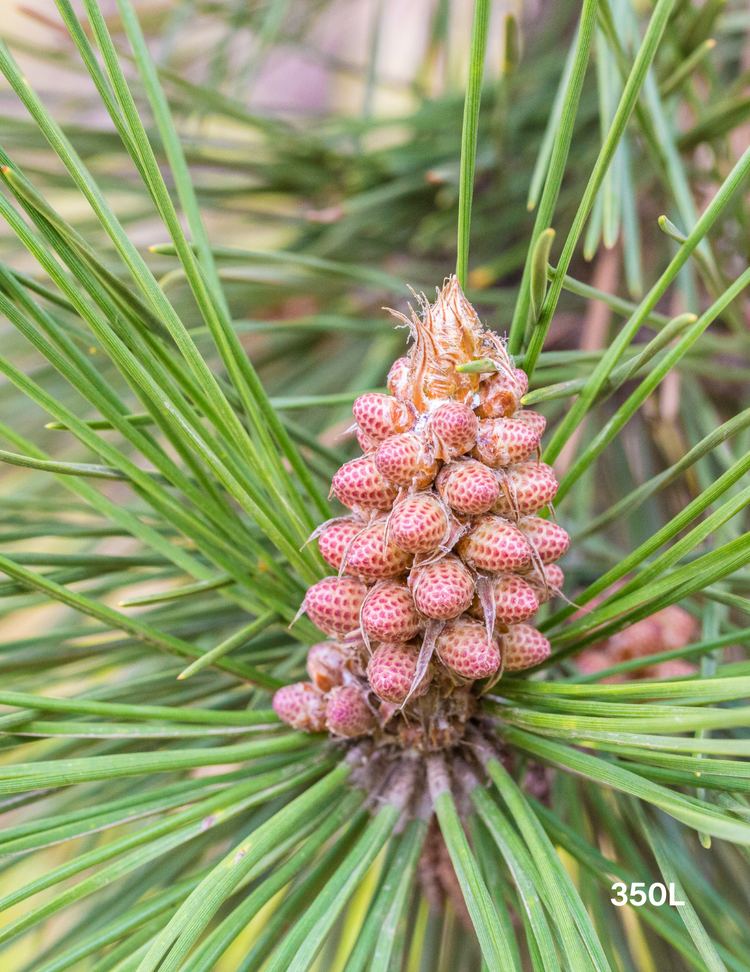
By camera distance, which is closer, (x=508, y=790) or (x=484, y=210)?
(x=508, y=790)

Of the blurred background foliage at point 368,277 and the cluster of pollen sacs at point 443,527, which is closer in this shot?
the cluster of pollen sacs at point 443,527

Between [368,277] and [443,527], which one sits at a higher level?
[368,277]

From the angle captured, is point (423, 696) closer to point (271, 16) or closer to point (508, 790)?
point (508, 790)

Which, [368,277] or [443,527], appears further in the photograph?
[368,277]

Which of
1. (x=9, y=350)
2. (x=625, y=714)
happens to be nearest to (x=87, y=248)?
(x=625, y=714)

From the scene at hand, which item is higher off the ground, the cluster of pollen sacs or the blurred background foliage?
the blurred background foliage

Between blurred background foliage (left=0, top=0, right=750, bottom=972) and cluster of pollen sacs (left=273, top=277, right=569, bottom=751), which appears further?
blurred background foliage (left=0, top=0, right=750, bottom=972)

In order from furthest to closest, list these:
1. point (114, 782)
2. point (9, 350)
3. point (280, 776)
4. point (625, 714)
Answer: point (9, 350) → point (114, 782) → point (280, 776) → point (625, 714)

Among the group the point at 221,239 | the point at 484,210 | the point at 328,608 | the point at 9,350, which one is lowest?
the point at 328,608
